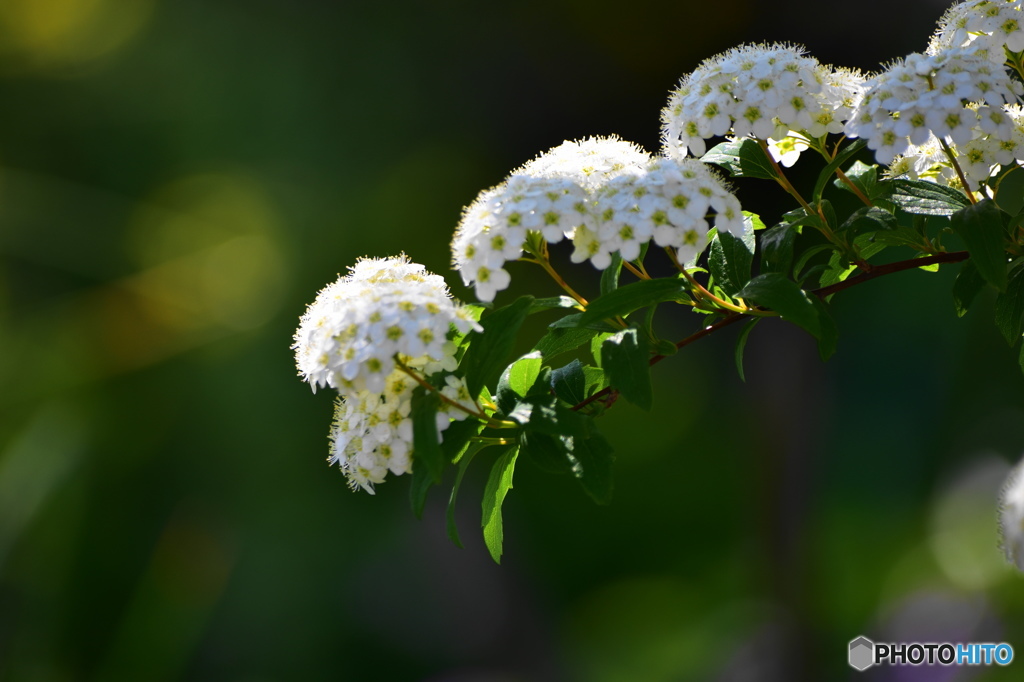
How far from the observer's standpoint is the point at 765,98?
942mm

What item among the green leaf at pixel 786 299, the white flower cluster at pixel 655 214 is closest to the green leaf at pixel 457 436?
the white flower cluster at pixel 655 214

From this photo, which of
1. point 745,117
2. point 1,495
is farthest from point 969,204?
point 1,495

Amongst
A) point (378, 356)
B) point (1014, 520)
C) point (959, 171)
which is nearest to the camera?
point (1014, 520)

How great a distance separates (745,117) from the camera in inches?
37.4

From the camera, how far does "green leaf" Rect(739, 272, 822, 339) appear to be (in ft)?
2.78

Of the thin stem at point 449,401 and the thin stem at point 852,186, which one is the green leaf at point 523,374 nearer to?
the thin stem at point 449,401

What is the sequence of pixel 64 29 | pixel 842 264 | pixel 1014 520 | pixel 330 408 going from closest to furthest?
pixel 1014 520 < pixel 842 264 < pixel 330 408 < pixel 64 29

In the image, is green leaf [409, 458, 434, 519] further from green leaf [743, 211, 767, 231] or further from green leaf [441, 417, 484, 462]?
green leaf [743, 211, 767, 231]

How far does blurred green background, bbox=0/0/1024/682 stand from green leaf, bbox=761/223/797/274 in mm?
3317

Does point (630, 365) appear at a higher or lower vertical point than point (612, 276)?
lower

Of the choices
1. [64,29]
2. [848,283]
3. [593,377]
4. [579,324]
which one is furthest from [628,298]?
[64,29]

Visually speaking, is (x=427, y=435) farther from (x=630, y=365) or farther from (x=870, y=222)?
(x=870, y=222)

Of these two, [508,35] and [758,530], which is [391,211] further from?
[758,530]

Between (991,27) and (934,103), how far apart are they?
0.21 meters
